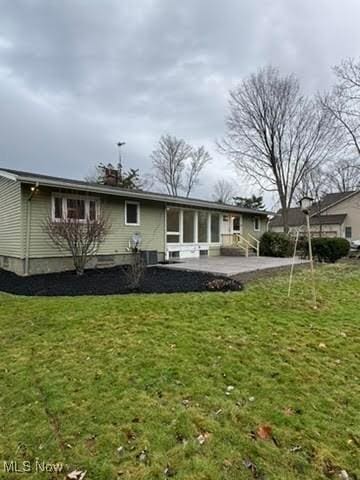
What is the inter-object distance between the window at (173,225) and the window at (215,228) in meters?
2.47

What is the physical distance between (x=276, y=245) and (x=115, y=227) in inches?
364

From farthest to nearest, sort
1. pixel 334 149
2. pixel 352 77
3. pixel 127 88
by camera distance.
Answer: pixel 334 149, pixel 352 77, pixel 127 88

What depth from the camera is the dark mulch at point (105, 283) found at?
747 cm

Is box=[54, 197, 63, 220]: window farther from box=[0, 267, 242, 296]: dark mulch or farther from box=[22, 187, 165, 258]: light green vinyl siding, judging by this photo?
box=[0, 267, 242, 296]: dark mulch

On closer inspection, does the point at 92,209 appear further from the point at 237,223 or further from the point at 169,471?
the point at 169,471

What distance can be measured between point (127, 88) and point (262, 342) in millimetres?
14737

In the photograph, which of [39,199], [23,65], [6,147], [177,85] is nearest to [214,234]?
[177,85]

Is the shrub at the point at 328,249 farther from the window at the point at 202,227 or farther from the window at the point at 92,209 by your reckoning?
the window at the point at 92,209

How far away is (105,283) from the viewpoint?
27.3 ft

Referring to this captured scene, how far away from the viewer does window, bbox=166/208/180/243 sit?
13.9m

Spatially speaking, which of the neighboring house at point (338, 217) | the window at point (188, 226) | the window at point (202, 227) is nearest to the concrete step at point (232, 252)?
the window at point (202, 227)

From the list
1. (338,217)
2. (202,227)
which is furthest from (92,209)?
(338,217)

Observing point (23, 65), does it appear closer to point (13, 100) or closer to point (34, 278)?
point (13, 100)

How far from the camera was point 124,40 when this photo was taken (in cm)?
1111
